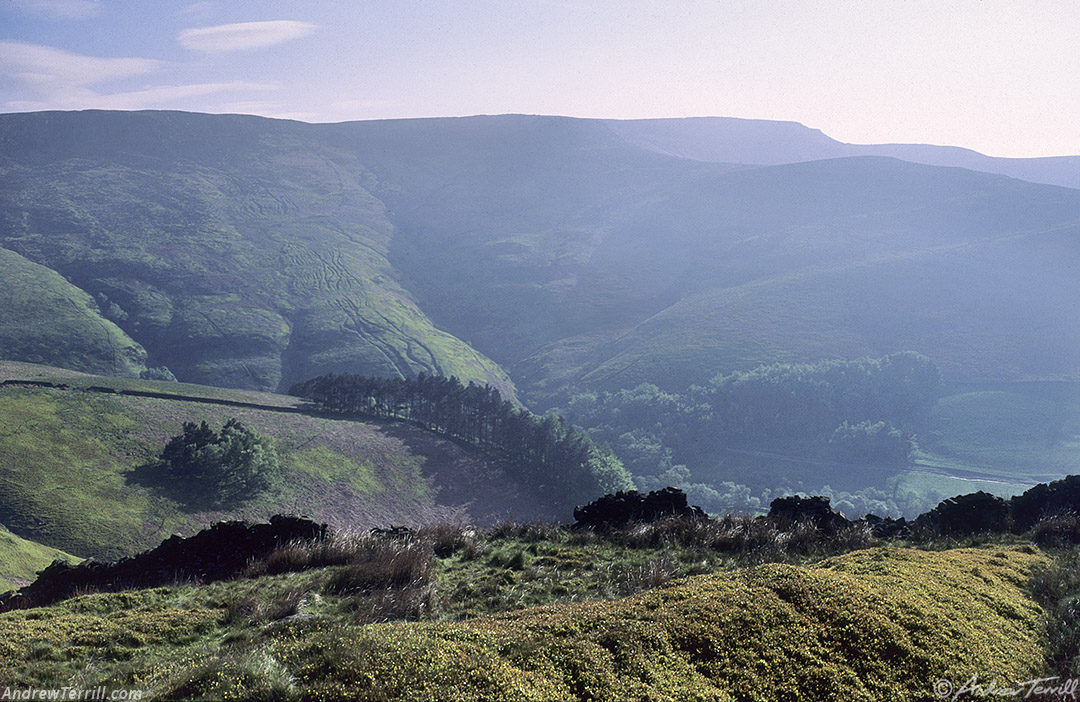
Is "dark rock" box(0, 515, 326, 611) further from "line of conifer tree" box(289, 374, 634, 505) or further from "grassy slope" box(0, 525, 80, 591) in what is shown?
"line of conifer tree" box(289, 374, 634, 505)

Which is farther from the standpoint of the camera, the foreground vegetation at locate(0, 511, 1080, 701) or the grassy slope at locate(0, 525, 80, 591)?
the grassy slope at locate(0, 525, 80, 591)

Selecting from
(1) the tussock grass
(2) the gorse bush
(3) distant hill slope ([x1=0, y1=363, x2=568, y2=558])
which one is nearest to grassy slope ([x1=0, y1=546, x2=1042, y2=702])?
(1) the tussock grass

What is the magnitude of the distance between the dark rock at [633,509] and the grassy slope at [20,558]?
124 feet

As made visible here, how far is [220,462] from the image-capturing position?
229 ft

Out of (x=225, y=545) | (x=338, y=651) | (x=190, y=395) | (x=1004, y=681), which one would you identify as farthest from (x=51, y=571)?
(x=190, y=395)

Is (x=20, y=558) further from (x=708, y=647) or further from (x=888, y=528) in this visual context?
(x=888, y=528)

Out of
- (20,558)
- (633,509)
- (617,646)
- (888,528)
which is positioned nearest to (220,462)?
(20,558)

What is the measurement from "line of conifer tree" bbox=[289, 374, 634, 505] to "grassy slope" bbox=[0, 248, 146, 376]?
75233mm

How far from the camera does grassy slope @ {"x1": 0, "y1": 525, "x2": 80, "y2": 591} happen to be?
3947 cm

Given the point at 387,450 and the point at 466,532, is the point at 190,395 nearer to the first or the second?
the point at 387,450

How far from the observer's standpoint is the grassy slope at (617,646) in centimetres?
661

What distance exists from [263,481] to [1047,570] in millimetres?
76982

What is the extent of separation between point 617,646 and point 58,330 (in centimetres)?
20170

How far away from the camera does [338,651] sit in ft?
22.9
